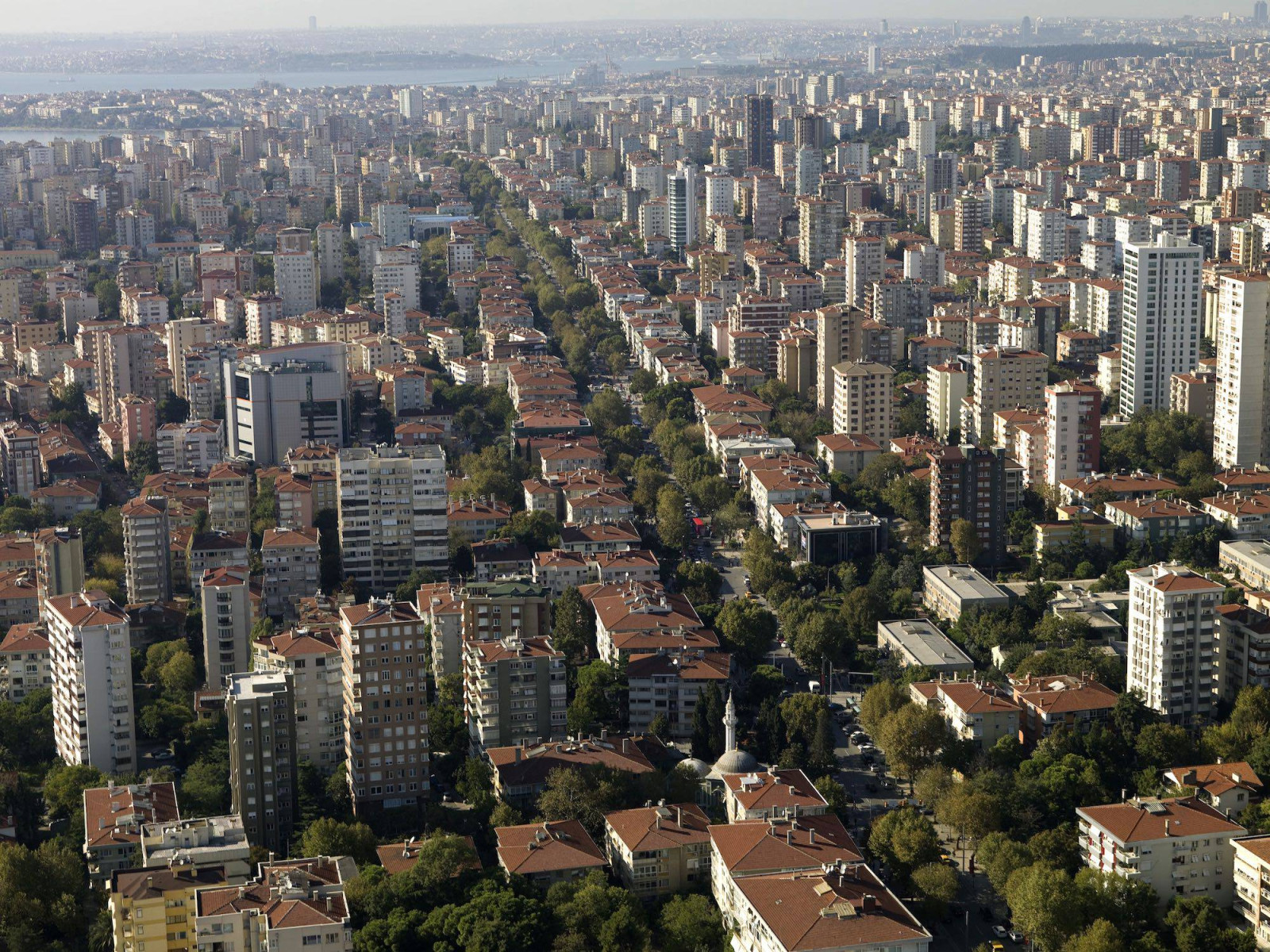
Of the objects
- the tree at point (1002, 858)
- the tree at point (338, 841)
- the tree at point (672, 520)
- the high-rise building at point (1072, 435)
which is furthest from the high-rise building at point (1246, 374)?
the tree at point (338, 841)

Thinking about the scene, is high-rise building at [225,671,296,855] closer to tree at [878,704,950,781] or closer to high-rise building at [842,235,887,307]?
tree at [878,704,950,781]

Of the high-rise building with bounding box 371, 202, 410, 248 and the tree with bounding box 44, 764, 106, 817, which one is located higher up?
the high-rise building with bounding box 371, 202, 410, 248

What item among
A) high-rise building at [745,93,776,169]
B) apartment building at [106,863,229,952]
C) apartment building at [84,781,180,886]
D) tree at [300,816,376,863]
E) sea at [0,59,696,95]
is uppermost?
high-rise building at [745,93,776,169]

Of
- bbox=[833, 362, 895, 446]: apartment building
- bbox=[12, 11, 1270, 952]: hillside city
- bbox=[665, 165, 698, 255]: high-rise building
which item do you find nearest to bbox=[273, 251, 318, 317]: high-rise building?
bbox=[12, 11, 1270, 952]: hillside city

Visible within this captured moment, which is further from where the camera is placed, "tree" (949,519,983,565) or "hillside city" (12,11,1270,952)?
"tree" (949,519,983,565)

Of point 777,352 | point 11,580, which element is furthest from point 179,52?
point 11,580

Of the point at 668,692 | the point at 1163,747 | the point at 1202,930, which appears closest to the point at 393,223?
the point at 668,692

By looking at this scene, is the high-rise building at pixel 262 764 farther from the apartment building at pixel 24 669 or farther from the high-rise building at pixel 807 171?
the high-rise building at pixel 807 171
